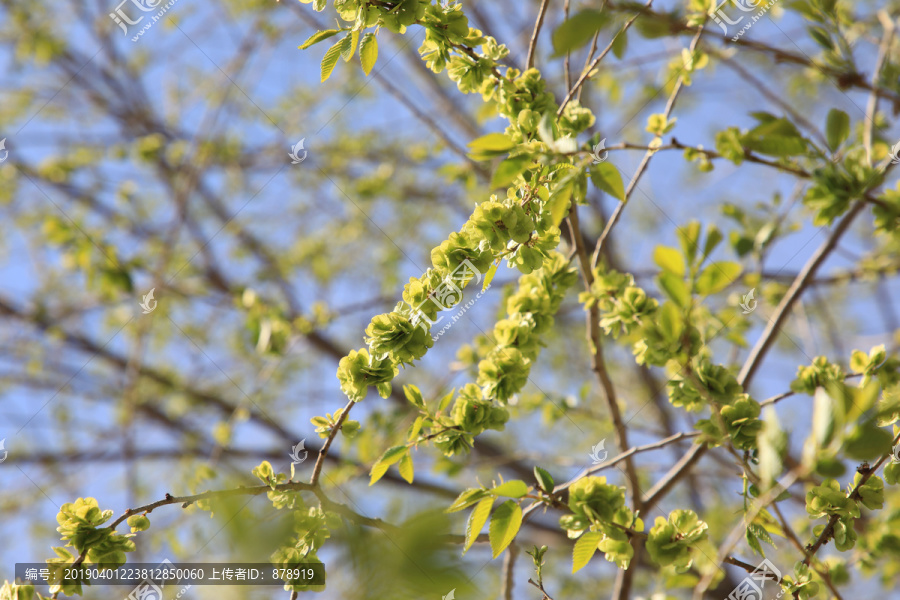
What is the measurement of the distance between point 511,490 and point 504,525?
9 cm

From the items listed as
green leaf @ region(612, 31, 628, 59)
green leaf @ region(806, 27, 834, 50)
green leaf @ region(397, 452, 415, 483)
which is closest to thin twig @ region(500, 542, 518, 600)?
green leaf @ region(397, 452, 415, 483)

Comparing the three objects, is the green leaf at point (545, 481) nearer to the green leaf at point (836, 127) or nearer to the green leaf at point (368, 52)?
the green leaf at point (836, 127)

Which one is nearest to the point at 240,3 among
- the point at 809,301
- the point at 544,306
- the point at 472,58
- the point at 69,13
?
the point at 69,13

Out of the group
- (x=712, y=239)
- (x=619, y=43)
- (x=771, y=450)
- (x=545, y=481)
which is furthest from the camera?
(x=545, y=481)

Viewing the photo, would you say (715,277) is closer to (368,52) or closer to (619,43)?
(619,43)

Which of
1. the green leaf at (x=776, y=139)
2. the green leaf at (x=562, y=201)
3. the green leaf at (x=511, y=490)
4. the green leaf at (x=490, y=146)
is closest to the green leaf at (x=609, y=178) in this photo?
the green leaf at (x=562, y=201)

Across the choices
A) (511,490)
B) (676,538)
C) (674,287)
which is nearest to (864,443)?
(674,287)

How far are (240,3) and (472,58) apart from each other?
14.3 ft

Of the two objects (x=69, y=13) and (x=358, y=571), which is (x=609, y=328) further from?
(x=69, y=13)

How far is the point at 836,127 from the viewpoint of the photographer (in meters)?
1.31

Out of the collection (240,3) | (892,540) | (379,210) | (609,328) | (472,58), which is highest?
(240,3)

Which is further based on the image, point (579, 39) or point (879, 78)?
point (879, 78)

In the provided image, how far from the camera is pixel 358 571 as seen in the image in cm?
82

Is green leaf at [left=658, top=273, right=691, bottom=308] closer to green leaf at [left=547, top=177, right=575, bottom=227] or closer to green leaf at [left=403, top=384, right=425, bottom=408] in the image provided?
green leaf at [left=547, top=177, right=575, bottom=227]
